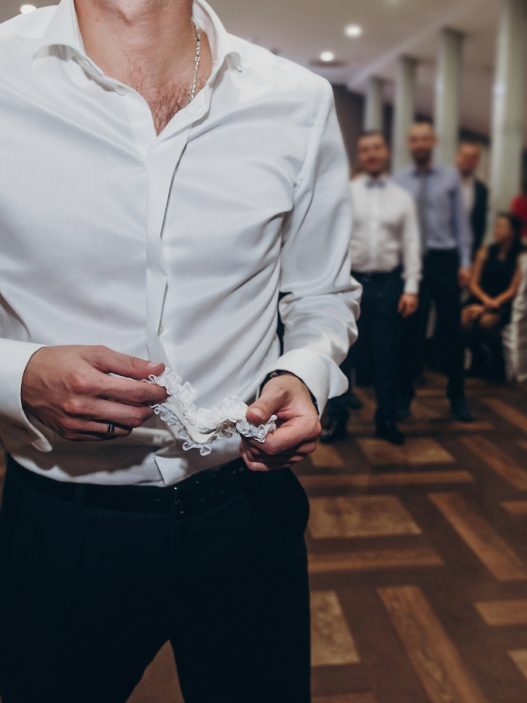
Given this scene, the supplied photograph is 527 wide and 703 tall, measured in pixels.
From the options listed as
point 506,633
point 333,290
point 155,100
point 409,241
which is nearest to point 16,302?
point 155,100

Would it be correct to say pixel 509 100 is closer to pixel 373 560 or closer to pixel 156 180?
pixel 373 560

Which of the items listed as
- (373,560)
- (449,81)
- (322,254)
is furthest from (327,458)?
(449,81)

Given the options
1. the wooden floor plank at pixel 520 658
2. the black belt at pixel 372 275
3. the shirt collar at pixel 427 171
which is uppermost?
the shirt collar at pixel 427 171

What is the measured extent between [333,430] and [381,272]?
0.84 m

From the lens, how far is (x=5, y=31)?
0.86 metres

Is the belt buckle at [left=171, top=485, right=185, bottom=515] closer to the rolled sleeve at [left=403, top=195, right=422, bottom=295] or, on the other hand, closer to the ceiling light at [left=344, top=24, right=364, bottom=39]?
the rolled sleeve at [left=403, top=195, right=422, bottom=295]

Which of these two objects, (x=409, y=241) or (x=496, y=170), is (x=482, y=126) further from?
(x=409, y=241)

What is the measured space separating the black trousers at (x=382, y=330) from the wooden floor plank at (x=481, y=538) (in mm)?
787

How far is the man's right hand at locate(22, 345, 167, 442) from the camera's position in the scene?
28.3 inches

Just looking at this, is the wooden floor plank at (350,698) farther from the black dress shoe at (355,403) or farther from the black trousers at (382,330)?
the black dress shoe at (355,403)

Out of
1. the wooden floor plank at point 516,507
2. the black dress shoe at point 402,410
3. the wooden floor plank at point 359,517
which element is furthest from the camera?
the black dress shoe at point 402,410

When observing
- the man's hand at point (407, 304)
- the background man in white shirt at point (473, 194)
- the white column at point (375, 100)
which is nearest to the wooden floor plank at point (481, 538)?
the man's hand at point (407, 304)

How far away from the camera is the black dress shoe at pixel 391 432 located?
4023 millimetres

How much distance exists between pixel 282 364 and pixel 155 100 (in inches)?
13.0
